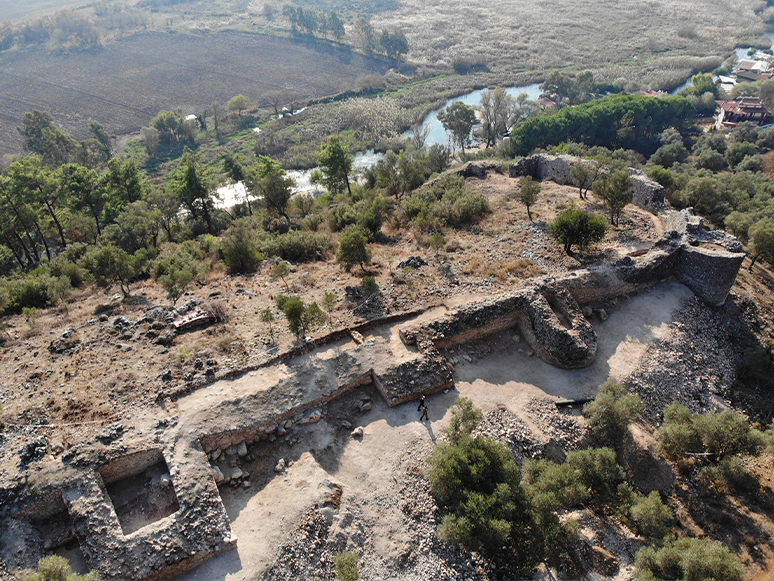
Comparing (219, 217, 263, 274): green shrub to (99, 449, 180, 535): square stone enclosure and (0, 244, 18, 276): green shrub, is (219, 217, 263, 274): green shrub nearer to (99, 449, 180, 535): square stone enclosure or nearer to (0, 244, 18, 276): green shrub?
(99, 449, 180, 535): square stone enclosure

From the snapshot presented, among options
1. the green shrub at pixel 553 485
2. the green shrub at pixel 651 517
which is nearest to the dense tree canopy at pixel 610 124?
the green shrub at pixel 553 485

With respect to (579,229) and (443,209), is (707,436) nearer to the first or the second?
(579,229)

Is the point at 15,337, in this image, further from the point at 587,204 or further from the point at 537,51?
the point at 537,51

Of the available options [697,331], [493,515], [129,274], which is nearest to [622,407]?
[493,515]

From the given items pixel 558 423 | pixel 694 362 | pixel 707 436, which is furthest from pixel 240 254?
pixel 694 362

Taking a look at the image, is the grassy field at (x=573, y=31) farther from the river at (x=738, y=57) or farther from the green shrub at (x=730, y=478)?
the green shrub at (x=730, y=478)

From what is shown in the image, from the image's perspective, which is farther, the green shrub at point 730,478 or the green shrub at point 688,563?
the green shrub at point 730,478
